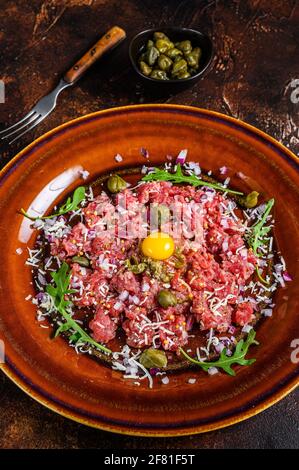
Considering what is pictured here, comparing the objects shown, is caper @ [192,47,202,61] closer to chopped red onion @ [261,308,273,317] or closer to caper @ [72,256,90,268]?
caper @ [72,256,90,268]

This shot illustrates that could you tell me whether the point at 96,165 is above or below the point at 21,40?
below

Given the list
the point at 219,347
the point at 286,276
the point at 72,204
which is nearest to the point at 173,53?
the point at 72,204

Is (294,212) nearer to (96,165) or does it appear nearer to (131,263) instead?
(131,263)

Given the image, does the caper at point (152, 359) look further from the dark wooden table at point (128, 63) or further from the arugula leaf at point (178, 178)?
the dark wooden table at point (128, 63)

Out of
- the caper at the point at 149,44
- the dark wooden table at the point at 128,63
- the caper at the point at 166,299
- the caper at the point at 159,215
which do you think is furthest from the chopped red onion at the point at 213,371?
the caper at the point at 149,44

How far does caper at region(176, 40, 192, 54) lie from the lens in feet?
A: 20.5

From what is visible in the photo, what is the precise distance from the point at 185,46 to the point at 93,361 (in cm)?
356

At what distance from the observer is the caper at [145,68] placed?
6176 millimetres

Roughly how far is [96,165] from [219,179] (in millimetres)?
1283

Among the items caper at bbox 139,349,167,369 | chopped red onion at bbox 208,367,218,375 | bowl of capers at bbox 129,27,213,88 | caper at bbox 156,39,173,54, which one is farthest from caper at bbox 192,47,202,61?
chopped red onion at bbox 208,367,218,375

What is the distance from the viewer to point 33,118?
629 cm

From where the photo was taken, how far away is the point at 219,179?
579cm

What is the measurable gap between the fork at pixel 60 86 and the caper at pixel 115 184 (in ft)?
4.16
